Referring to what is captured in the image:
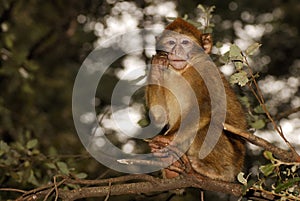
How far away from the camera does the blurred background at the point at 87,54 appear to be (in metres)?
4.87

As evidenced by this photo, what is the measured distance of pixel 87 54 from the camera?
23.5 feet

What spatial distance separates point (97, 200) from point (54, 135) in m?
2.53

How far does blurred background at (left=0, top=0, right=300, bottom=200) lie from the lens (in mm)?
4871

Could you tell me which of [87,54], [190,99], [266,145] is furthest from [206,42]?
[87,54]

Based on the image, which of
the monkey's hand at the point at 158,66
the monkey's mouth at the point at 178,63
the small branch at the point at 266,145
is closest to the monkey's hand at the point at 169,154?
the small branch at the point at 266,145

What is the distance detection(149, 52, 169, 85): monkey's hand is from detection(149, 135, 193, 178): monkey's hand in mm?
593

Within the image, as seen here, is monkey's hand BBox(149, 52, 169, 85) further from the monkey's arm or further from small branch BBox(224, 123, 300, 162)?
small branch BBox(224, 123, 300, 162)

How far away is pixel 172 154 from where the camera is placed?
3338 mm

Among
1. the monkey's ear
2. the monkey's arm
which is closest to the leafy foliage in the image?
the monkey's arm

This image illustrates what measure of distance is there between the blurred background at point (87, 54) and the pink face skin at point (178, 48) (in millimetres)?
360

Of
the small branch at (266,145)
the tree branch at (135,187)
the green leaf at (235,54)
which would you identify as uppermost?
the green leaf at (235,54)

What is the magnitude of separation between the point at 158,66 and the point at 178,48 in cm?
31

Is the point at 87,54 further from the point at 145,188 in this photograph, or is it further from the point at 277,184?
the point at 277,184

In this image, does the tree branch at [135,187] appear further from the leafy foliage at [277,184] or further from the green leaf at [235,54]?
the green leaf at [235,54]
